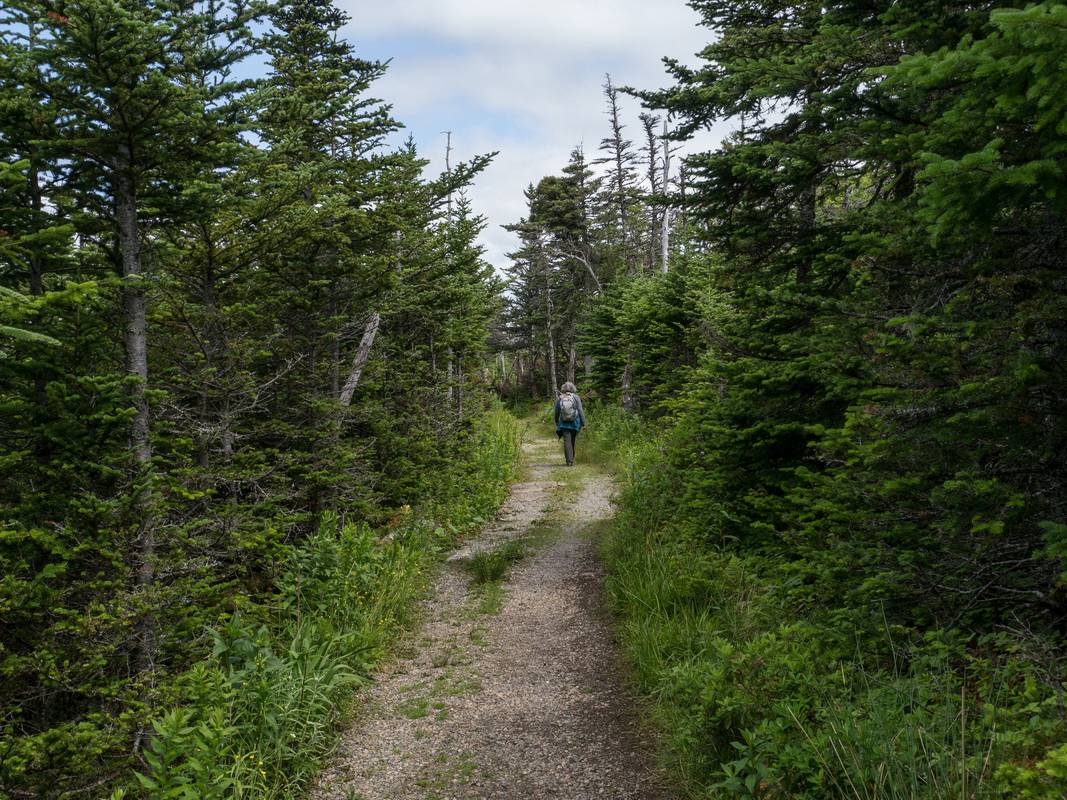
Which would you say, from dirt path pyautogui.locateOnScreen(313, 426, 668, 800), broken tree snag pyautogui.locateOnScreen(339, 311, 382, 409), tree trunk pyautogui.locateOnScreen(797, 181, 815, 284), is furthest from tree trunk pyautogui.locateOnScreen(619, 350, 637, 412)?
tree trunk pyautogui.locateOnScreen(797, 181, 815, 284)

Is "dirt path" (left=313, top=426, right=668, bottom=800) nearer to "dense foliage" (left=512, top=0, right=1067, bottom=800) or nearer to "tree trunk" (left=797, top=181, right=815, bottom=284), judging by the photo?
"dense foliage" (left=512, top=0, right=1067, bottom=800)

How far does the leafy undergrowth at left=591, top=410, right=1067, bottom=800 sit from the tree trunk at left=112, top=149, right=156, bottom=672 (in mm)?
4318

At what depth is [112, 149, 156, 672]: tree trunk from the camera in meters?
5.02

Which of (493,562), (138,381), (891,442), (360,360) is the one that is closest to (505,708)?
(493,562)

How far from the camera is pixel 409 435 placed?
13430mm

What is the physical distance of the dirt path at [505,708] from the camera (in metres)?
4.46

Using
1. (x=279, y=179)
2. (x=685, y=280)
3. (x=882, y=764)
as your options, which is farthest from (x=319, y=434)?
(x=685, y=280)

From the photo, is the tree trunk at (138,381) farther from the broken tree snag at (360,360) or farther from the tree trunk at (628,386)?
the tree trunk at (628,386)

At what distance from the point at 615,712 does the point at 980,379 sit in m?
3.84

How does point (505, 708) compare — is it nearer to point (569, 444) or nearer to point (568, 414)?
point (568, 414)

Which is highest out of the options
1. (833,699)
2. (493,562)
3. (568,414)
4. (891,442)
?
(891,442)

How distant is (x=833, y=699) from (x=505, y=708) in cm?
308

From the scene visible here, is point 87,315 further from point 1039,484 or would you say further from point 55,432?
point 1039,484

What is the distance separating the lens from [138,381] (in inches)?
199
